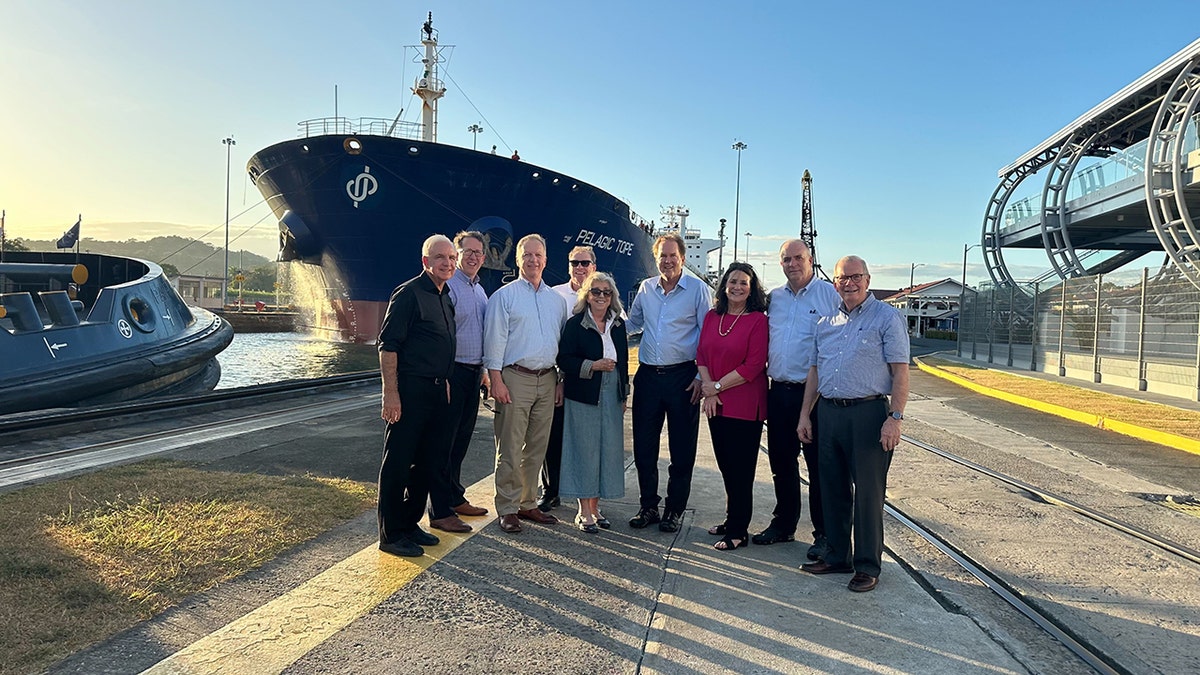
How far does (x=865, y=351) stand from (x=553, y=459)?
Answer: 222 cm

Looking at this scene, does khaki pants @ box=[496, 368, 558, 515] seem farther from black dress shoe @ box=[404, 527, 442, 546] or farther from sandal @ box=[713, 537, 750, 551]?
sandal @ box=[713, 537, 750, 551]

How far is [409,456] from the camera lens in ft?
12.3

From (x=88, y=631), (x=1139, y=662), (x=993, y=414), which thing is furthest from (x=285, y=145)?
(x=1139, y=662)

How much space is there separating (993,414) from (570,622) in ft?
32.1

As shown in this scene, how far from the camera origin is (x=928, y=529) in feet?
Answer: 14.4

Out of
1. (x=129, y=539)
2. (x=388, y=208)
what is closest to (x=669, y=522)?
(x=129, y=539)

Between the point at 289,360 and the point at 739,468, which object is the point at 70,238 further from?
the point at 739,468

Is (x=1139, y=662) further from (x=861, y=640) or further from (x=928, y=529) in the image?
(x=928, y=529)

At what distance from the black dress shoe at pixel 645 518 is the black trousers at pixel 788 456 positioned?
28.0 inches

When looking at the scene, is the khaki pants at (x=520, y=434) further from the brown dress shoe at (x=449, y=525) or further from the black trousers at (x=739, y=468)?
the black trousers at (x=739, y=468)

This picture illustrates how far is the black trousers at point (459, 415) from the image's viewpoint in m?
4.13

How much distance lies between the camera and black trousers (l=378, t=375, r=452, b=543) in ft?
12.1

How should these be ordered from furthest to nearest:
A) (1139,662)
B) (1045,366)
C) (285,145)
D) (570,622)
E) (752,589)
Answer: (285,145) → (1045,366) → (752,589) → (570,622) → (1139,662)

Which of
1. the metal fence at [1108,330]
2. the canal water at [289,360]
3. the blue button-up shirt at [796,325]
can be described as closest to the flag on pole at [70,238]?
the canal water at [289,360]
